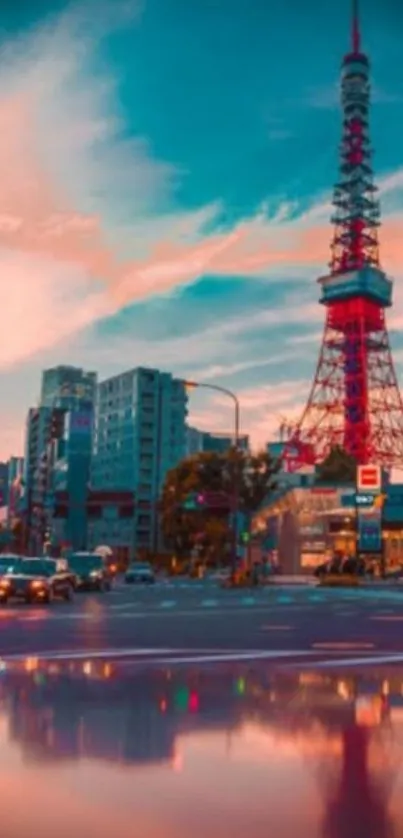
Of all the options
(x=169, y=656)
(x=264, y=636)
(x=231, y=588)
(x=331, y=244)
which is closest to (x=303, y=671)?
(x=169, y=656)

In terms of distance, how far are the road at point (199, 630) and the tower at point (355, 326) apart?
308 feet

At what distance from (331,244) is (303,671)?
13458cm

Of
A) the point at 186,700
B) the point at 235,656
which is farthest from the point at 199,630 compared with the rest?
the point at 186,700

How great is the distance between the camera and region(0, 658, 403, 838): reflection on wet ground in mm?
6098

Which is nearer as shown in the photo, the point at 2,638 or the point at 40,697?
the point at 40,697

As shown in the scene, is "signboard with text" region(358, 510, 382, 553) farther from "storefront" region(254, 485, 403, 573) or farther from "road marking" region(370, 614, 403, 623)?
"road marking" region(370, 614, 403, 623)

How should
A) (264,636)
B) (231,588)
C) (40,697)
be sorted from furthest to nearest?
(231,588), (264,636), (40,697)

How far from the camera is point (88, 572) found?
5441cm

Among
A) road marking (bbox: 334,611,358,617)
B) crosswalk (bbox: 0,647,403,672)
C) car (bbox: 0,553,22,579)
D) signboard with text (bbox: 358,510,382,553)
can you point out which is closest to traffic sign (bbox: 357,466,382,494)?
signboard with text (bbox: 358,510,382,553)

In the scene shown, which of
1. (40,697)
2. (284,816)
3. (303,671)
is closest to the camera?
(284,816)

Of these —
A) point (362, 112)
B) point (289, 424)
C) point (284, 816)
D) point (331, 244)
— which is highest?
point (362, 112)

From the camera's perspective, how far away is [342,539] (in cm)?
9856

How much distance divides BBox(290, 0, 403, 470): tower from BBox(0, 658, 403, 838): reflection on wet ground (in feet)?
375

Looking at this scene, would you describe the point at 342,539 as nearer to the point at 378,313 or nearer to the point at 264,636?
the point at 378,313
